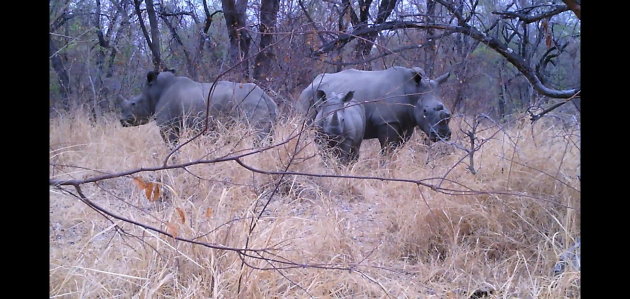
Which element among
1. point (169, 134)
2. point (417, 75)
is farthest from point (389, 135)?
point (169, 134)

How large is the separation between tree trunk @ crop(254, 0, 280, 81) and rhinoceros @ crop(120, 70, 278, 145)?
1.68 metres

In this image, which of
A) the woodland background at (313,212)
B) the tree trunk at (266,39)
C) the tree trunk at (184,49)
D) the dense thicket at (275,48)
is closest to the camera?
the woodland background at (313,212)

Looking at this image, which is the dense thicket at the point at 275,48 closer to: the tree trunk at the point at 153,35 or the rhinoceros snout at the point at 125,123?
the tree trunk at the point at 153,35

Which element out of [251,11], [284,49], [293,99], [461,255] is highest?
[251,11]

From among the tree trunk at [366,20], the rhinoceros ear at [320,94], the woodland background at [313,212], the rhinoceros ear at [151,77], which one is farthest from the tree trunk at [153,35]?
the rhinoceros ear at [320,94]

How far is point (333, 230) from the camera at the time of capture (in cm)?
286

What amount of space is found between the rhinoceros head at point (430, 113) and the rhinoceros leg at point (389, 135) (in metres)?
0.19

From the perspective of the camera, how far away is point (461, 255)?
2789 millimetres

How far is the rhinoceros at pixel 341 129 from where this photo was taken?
4363 mm

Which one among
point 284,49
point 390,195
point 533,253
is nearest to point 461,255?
point 533,253

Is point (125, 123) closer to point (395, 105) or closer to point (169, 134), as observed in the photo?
point (169, 134)

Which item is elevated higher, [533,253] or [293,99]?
[293,99]
